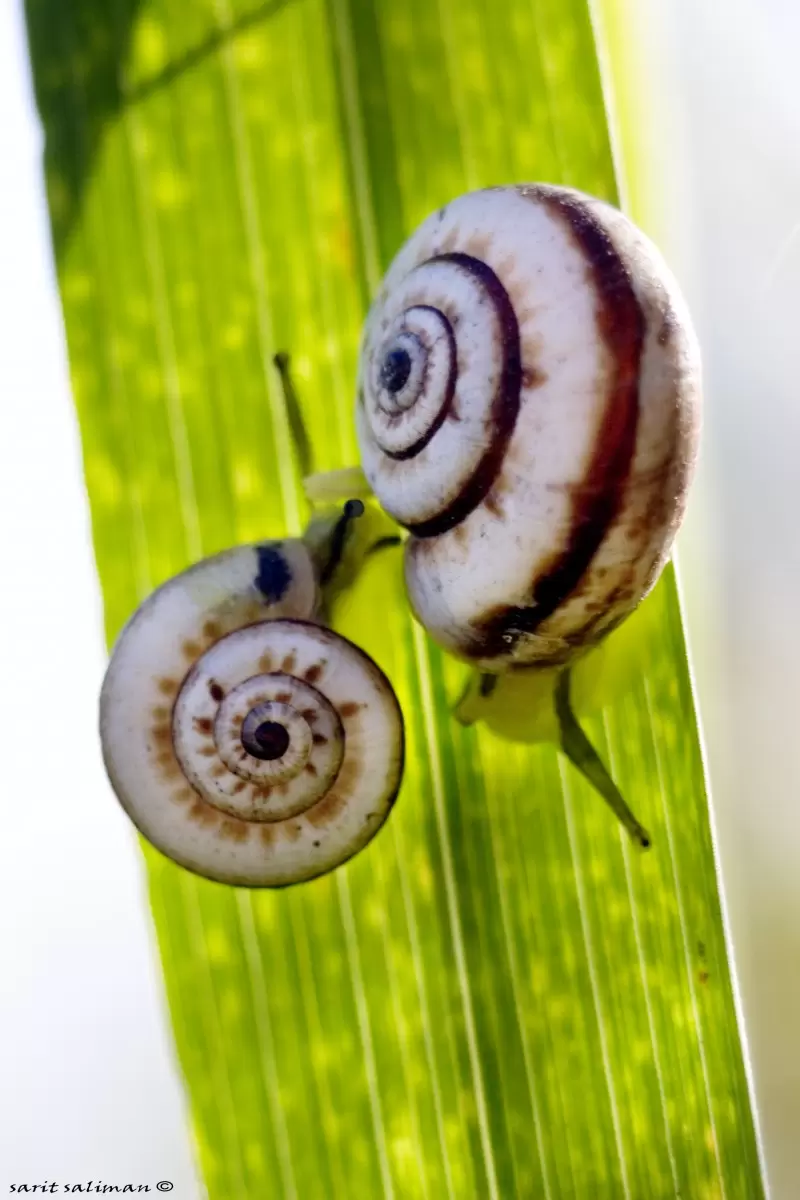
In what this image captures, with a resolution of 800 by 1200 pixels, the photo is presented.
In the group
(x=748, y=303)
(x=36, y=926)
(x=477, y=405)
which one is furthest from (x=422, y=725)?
(x=748, y=303)

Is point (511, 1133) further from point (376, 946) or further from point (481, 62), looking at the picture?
point (481, 62)

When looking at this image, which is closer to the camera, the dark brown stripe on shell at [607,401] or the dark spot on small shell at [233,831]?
the dark brown stripe on shell at [607,401]

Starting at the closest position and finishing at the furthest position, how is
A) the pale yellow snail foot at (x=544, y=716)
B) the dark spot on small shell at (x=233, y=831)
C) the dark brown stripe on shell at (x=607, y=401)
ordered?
the dark brown stripe on shell at (x=607, y=401), the dark spot on small shell at (x=233, y=831), the pale yellow snail foot at (x=544, y=716)

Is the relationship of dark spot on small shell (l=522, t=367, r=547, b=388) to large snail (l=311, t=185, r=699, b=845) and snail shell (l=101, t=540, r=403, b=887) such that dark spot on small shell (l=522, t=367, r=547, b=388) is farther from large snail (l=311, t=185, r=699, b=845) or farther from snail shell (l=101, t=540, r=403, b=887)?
snail shell (l=101, t=540, r=403, b=887)

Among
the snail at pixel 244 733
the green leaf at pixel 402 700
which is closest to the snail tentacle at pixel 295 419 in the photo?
the green leaf at pixel 402 700

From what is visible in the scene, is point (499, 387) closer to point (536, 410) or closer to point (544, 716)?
point (536, 410)

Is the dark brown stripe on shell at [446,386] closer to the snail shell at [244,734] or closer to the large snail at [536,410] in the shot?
the large snail at [536,410]

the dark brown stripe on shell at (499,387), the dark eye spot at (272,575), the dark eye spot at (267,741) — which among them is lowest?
the dark eye spot at (267,741)
